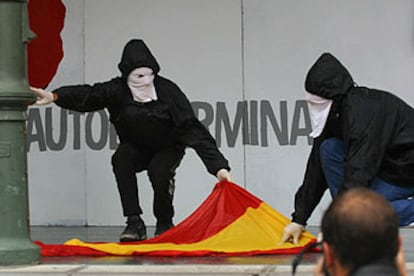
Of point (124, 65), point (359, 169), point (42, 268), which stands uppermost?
point (124, 65)

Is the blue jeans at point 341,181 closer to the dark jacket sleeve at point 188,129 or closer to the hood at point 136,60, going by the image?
the dark jacket sleeve at point 188,129

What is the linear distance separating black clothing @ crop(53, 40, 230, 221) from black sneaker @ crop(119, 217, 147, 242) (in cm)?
6

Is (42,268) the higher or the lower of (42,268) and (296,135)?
the lower

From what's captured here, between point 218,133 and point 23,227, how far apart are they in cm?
342

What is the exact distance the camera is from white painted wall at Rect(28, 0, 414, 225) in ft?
27.5

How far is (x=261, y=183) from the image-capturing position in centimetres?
859

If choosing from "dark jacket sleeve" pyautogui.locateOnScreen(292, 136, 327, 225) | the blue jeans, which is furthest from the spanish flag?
the blue jeans

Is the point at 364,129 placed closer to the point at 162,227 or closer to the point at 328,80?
the point at 328,80

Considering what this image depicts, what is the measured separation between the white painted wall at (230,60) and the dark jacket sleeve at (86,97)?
6.60 feet

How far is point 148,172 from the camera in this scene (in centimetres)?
680

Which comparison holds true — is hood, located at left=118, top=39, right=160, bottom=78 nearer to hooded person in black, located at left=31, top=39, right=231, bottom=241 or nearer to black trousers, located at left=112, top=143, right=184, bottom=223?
hooded person in black, located at left=31, top=39, right=231, bottom=241

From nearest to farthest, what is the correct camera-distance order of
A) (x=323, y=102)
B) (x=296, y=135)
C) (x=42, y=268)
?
(x=42, y=268) < (x=323, y=102) < (x=296, y=135)

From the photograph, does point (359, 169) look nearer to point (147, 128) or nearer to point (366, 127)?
point (366, 127)

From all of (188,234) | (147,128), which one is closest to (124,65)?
(147,128)
